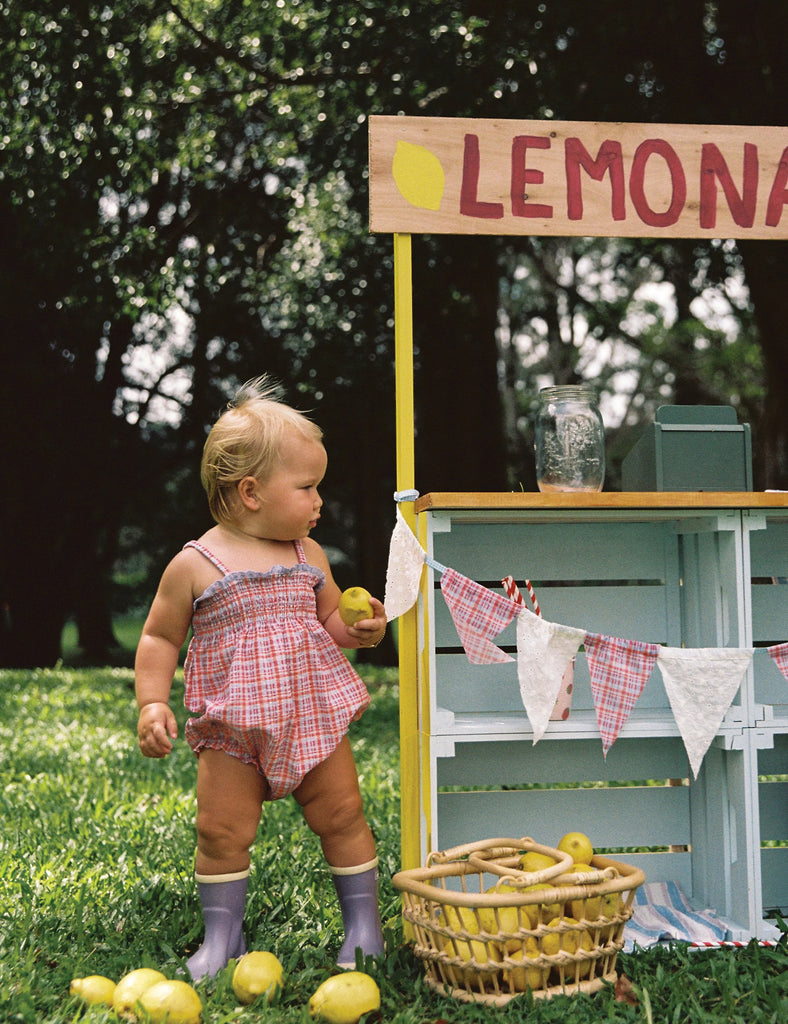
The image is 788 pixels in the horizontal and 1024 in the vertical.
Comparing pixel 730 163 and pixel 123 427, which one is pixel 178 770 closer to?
pixel 730 163

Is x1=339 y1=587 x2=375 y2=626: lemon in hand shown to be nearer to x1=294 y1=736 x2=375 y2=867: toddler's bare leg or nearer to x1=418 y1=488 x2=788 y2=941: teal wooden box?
x1=294 y1=736 x2=375 y2=867: toddler's bare leg

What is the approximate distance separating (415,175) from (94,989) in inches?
92.8

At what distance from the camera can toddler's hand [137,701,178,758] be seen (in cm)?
262

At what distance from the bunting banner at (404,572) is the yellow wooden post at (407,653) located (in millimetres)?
57

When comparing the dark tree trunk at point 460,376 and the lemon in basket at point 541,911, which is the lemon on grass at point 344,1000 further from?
the dark tree trunk at point 460,376

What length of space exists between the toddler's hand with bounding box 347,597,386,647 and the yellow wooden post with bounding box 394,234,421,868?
0.52ft

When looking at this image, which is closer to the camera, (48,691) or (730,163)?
(730,163)

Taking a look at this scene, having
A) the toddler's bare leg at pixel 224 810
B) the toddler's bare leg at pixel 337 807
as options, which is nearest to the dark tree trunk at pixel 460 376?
the toddler's bare leg at pixel 337 807

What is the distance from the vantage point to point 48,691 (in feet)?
30.6

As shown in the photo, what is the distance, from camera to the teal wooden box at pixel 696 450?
3270 millimetres

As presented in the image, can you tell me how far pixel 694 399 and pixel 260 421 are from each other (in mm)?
16003

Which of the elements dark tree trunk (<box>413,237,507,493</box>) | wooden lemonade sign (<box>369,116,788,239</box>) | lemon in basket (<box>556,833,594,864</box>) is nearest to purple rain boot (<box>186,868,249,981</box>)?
lemon in basket (<box>556,833,594,864</box>)

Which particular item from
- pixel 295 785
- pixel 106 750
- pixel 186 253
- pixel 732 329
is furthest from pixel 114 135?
pixel 732 329

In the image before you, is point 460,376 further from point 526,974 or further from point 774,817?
point 526,974
